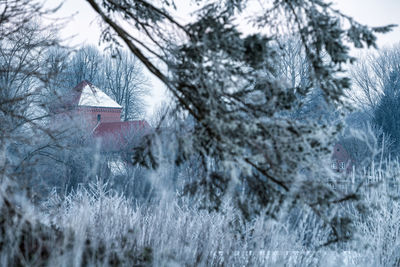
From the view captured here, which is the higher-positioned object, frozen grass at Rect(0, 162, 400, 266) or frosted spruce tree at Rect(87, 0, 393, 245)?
frosted spruce tree at Rect(87, 0, 393, 245)

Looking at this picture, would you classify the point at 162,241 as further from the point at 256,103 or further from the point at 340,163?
the point at 340,163

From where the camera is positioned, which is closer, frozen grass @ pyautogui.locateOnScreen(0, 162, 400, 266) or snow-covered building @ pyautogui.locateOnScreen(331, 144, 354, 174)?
frozen grass @ pyautogui.locateOnScreen(0, 162, 400, 266)

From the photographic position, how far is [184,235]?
512cm

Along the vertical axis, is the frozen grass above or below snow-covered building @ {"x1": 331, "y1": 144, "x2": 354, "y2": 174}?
below

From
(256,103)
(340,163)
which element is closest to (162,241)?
(256,103)

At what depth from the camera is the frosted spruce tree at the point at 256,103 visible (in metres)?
3.22

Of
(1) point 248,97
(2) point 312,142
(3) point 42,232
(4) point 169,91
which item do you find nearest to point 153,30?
(4) point 169,91

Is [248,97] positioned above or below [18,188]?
above

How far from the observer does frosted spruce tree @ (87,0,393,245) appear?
322 centimetres

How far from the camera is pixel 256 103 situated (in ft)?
11.4

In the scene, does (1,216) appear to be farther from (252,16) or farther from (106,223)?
(252,16)

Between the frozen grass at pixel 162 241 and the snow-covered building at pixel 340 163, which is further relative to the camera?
the snow-covered building at pixel 340 163

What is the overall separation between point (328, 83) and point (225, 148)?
1.26 meters

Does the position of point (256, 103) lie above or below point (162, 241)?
above
